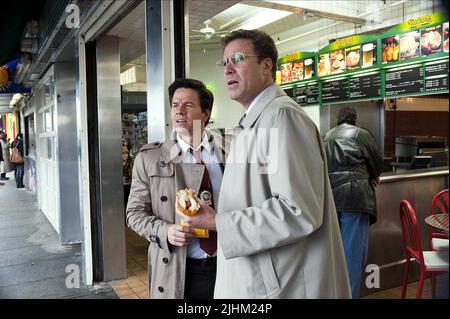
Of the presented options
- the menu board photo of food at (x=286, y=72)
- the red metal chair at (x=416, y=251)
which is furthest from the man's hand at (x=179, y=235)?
the menu board photo of food at (x=286, y=72)

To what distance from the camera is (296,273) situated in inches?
52.3

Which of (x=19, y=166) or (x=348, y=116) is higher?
(x=348, y=116)

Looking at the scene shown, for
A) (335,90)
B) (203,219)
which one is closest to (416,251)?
(203,219)

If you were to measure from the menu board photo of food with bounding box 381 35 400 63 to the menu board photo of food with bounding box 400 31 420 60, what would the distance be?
0.07 metres

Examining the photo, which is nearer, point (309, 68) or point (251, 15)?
point (251, 15)

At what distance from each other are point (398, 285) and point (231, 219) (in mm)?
3449

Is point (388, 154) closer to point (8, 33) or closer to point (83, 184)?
point (83, 184)

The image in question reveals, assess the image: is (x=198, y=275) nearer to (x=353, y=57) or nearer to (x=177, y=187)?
(x=177, y=187)

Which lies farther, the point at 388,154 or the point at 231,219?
the point at 388,154

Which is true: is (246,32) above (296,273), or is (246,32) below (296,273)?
above

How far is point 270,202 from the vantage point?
128 centimetres

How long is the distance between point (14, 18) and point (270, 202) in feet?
20.2

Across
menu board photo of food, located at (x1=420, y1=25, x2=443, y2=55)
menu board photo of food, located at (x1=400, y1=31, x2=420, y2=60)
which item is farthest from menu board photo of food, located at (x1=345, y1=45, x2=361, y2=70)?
menu board photo of food, located at (x1=420, y1=25, x2=443, y2=55)
